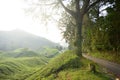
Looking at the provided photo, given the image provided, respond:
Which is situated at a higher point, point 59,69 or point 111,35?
point 111,35

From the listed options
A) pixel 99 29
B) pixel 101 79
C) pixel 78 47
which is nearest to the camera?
pixel 101 79

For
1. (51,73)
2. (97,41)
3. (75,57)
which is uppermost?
(97,41)

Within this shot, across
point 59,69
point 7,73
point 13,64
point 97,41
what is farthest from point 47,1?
point 13,64

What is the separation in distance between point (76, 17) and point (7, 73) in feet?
287

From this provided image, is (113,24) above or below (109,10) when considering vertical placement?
below

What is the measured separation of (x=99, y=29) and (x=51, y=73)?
2178 cm

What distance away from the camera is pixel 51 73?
24.6m

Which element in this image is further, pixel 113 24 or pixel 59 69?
pixel 113 24

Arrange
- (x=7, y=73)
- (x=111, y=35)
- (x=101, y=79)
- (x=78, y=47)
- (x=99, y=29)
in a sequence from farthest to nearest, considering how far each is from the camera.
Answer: (x=7, y=73), (x=99, y=29), (x=111, y=35), (x=78, y=47), (x=101, y=79)

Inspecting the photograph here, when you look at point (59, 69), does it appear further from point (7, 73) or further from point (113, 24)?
point (7, 73)

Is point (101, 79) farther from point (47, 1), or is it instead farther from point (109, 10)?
point (109, 10)

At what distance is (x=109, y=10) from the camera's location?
35.9 meters

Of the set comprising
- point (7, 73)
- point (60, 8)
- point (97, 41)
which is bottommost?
point (7, 73)

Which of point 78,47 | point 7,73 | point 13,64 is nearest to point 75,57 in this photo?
point 78,47
